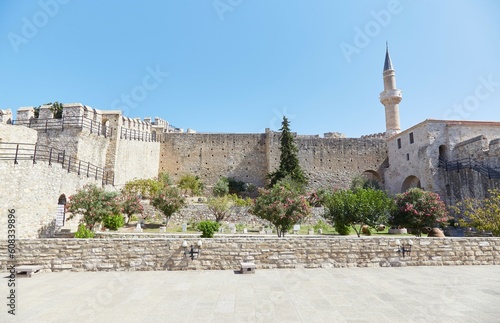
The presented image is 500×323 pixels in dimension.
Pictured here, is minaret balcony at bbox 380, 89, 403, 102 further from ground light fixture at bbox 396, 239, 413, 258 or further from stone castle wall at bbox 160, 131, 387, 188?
ground light fixture at bbox 396, 239, 413, 258

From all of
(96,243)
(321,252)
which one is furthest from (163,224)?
(321,252)

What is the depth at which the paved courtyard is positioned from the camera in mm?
4250

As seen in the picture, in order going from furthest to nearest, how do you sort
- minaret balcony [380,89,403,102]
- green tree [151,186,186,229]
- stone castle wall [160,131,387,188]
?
stone castle wall [160,131,387,188] → minaret balcony [380,89,403,102] → green tree [151,186,186,229]

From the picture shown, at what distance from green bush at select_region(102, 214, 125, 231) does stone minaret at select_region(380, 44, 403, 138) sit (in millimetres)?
27868

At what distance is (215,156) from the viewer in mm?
32469

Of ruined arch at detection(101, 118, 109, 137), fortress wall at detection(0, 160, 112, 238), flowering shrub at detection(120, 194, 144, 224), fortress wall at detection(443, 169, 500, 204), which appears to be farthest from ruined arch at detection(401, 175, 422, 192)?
fortress wall at detection(0, 160, 112, 238)

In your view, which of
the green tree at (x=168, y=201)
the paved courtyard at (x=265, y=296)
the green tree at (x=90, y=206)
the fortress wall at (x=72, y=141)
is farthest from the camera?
the fortress wall at (x=72, y=141)

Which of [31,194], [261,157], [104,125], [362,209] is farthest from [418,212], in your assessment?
[104,125]

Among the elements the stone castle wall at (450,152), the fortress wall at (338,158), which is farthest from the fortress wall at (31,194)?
the stone castle wall at (450,152)

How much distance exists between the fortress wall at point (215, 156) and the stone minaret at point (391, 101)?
1380 cm

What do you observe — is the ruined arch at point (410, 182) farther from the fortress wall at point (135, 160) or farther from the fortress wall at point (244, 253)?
the fortress wall at point (135, 160)

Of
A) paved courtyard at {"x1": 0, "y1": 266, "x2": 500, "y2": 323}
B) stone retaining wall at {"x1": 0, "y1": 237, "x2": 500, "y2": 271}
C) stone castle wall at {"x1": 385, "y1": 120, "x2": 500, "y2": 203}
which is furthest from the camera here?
stone castle wall at {"x1": 385, "y1": 120, "x2": 500, "y2": 203}

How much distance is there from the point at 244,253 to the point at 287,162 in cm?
2193

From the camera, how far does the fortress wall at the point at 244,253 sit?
7504mm
